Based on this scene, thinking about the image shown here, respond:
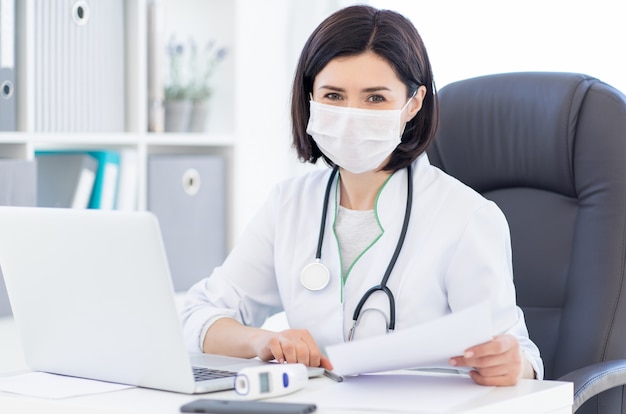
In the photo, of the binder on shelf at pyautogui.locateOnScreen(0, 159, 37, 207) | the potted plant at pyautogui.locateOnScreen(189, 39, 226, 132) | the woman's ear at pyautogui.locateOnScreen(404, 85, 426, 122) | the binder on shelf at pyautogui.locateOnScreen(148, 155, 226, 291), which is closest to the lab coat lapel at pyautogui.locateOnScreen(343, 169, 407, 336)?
the woman's ear at pyautogui.locateOnScreen(404, 85, 426, 122)

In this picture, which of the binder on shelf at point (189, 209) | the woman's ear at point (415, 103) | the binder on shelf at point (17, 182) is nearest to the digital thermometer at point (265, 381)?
the woman's ear at point (415, 103)

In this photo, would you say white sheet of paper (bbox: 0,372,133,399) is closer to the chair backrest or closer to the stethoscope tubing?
the stethoscope tubing

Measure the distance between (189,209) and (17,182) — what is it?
1.89 ft

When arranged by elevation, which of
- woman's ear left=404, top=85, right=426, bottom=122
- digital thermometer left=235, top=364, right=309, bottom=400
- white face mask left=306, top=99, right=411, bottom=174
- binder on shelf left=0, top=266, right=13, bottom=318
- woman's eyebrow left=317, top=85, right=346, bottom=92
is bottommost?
binder on shelf left=0, top=266, right=13, bottom=318

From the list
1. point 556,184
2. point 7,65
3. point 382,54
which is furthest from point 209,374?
point 7,65

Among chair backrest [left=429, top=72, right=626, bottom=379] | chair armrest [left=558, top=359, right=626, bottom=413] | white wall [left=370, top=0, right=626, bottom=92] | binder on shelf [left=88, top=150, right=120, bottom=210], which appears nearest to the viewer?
chair armrest [left=558, top=359, right=626, bottom=413]

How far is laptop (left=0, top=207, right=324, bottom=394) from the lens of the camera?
1094mm

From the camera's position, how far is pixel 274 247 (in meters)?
1.64

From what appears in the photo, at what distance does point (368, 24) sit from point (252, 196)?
4.21 ft

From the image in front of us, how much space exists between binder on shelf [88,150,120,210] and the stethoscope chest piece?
1042mm

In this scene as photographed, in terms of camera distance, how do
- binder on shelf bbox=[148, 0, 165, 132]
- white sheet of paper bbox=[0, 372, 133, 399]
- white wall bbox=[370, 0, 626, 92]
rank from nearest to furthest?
1. white sheet of paper bbox=[0, 372, 133, 399]
2. white wall bbox=[370, 0, 626, 92]
3. binder on shelf bbox=[148, 0, 165, 132]

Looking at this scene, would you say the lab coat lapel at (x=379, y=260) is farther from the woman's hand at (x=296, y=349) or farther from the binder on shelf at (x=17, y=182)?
the binder on shelf at (x=17, y=182)

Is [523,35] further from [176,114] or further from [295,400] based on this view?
[295,400]

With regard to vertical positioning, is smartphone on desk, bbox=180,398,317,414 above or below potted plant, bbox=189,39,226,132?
below
